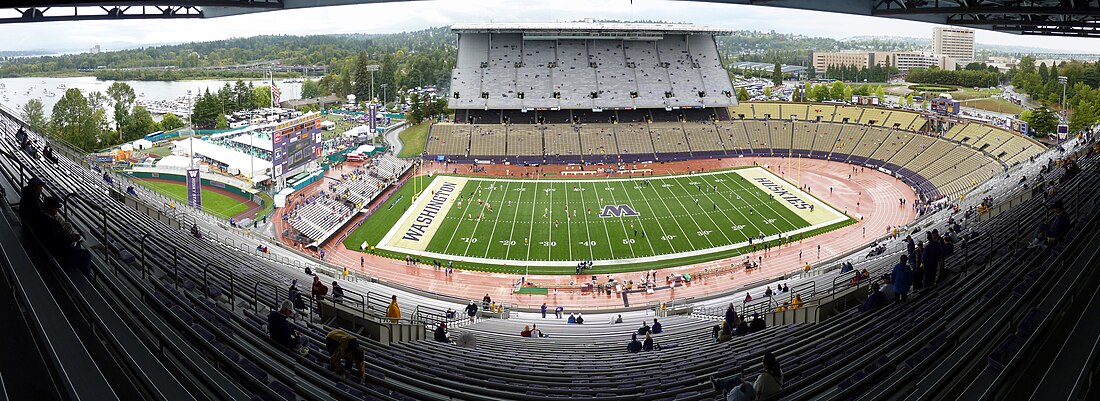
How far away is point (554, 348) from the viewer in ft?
42.9

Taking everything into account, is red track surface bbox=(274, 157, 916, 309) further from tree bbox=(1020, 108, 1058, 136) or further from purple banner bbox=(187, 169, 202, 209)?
tree bbox=(1020, 108, 1058, 136)

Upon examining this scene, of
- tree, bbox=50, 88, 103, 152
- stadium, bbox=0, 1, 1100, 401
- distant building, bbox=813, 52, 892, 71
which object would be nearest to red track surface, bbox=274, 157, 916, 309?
stadium, bbox=0, 1, 1100, 401

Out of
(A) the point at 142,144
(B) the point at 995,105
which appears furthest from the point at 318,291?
(B) the point at 995,105

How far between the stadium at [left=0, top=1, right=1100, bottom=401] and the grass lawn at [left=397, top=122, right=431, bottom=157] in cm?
94

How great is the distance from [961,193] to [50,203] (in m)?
39.5

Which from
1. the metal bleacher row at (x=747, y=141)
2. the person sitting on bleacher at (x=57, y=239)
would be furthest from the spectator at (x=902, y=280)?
the metal bleacher row at (x=747, y=141)

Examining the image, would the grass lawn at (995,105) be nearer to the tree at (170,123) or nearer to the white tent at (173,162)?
the white tent at (173,162)

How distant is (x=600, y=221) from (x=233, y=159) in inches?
875

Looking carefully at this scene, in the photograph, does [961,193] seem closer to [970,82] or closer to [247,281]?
[247,281]

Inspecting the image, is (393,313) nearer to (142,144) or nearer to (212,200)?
(212,200)

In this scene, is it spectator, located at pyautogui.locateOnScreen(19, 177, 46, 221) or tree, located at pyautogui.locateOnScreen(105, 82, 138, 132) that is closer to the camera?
spectator, located at pyautogui.locateOnScreen(19, 177, 46, 221)

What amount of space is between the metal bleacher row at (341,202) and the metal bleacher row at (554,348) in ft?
61.7

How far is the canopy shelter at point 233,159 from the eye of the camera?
128 ft

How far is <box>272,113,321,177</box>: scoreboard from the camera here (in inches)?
1427
